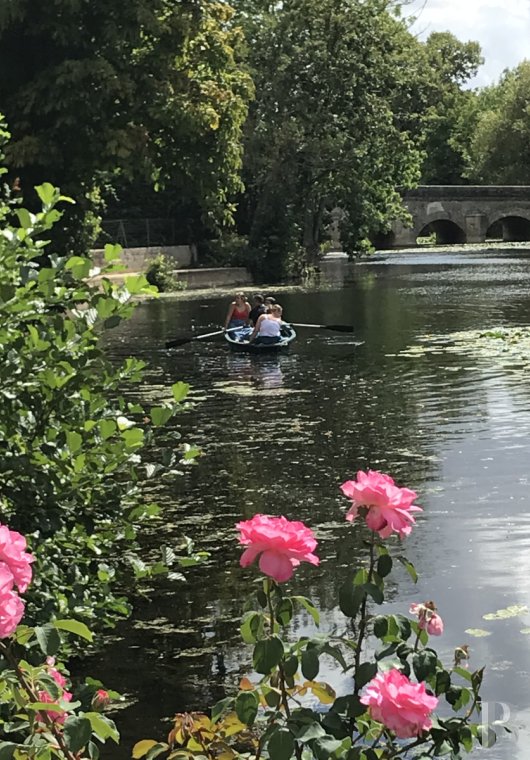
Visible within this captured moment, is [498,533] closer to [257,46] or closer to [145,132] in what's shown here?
[145,132]

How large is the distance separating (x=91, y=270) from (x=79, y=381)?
47cm

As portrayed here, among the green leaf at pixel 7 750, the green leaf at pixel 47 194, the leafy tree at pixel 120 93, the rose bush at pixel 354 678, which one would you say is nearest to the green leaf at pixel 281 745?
the rose bush at pixel 354 678

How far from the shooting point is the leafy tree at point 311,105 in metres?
44.4

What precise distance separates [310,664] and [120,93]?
65.4 ft

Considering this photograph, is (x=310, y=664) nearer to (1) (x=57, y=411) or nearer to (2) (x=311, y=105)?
(1) (x=57, y=411)

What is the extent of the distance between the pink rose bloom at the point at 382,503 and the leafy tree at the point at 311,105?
1634 inches

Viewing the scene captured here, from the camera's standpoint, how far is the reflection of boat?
2092 cm

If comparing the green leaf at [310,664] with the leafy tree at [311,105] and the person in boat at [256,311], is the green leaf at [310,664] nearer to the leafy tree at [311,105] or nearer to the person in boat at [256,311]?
the person in boat at [256,311]

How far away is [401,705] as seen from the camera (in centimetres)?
295

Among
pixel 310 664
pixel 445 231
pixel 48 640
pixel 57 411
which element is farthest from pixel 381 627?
pixel 445 231

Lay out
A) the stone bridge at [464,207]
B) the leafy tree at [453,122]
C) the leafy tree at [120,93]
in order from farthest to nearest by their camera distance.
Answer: the leafy tree at [453,122]
the stone bridge at [464,207]
the leafy tree at [120,93]

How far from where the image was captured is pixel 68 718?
311cm

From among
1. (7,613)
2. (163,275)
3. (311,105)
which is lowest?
(163,275)

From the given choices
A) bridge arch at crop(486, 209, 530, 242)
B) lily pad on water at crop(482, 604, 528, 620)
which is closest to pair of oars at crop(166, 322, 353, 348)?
lily pad on water at crop(482, 604, 528, 620)
